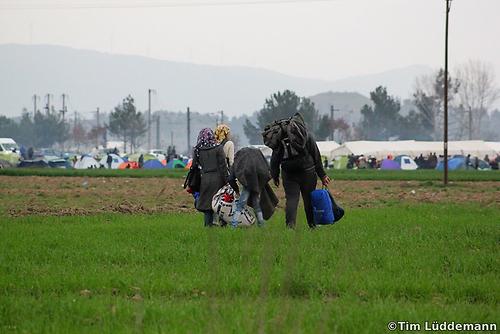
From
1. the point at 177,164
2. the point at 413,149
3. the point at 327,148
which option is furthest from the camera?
the point at 327,148

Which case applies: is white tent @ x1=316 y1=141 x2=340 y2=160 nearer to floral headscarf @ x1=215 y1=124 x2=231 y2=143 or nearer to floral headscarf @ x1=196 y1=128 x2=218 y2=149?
floral headscarf @ x1=215 y1=124 x2=231 y2=143

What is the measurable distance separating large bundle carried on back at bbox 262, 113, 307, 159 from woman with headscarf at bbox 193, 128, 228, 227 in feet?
4.06

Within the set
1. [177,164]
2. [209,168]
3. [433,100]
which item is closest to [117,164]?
[177,164]

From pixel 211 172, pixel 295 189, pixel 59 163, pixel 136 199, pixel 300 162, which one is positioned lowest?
pixel 136 199

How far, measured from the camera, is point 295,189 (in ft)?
46.0

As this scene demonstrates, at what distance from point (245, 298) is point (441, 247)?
14.9 feet

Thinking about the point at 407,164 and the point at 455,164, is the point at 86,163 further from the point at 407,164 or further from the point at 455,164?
the point at 455,164

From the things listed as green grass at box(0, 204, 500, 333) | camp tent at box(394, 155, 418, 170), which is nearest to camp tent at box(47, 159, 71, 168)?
camp tent at box(394, 155, 418, 170)

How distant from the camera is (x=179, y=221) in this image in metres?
16.1

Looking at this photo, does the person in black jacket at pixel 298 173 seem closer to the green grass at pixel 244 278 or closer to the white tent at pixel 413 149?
the green grass at pixel 244 278

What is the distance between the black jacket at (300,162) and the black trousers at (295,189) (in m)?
0.07

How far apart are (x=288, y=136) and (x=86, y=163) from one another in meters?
57.2

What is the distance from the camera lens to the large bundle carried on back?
1357 cm

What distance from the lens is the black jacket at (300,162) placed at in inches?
546
